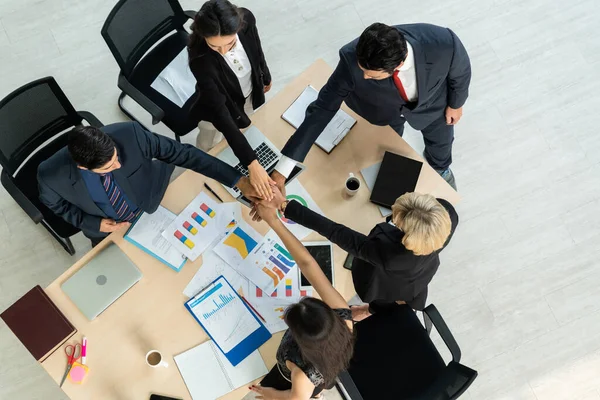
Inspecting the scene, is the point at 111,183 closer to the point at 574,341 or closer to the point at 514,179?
the point at 514,179

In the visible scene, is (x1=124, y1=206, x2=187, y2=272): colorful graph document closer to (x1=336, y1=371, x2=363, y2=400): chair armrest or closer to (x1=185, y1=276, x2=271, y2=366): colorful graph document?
(x1=185, y1=276, x2=271, y2=366): colorful graph document

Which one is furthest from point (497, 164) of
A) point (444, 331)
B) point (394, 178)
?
point (444, 331)

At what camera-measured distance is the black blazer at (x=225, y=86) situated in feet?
8.36

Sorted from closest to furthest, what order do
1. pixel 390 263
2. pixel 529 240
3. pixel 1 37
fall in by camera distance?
pixel 390 263 < pixel 529 240 < pixel 1 37

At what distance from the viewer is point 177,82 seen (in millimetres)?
3129

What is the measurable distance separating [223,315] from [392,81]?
134cm

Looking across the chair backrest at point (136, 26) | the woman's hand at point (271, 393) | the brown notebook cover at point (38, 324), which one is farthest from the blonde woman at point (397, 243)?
the chair backrest at point (136, 26)

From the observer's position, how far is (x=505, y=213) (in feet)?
11.7

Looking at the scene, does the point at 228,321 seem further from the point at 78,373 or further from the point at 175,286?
the point at 78,373

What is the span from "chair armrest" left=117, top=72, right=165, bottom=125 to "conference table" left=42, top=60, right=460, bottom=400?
471 mm

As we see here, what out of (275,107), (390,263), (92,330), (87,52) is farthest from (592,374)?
(87,52)

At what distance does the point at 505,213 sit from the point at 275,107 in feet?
5.94

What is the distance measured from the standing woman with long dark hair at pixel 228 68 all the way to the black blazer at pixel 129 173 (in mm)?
140

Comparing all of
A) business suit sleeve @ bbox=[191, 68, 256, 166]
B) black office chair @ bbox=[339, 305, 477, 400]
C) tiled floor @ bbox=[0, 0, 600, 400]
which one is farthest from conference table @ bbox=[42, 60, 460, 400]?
tiled floor @ bbox=[0, 0, 600, 400]
